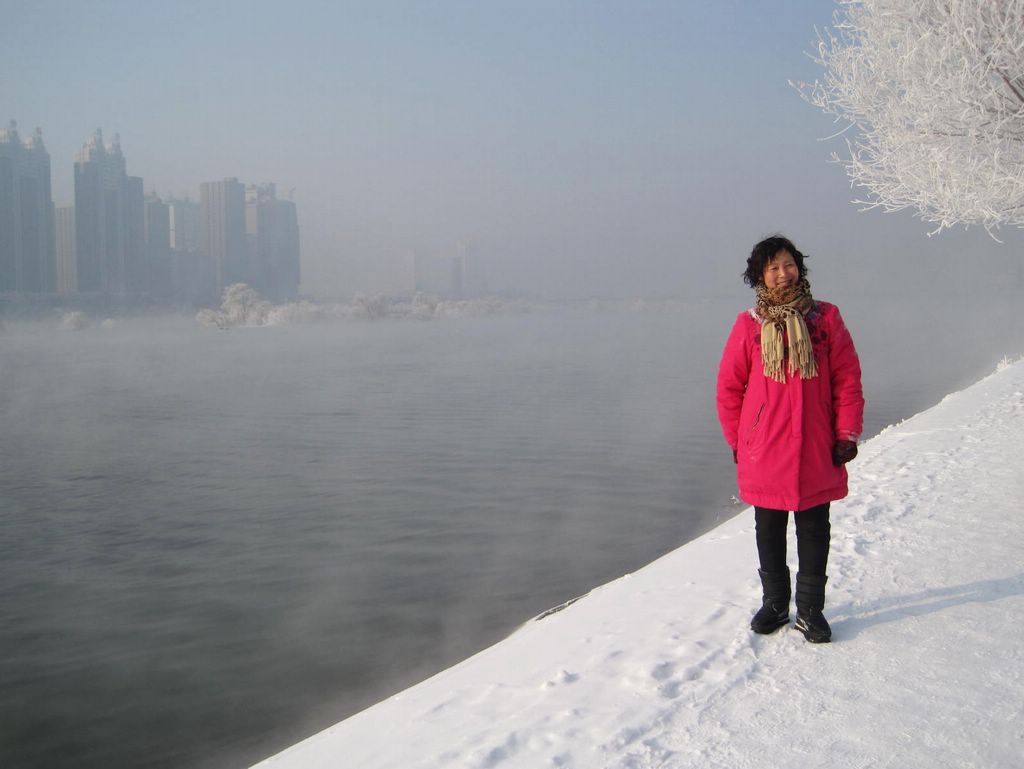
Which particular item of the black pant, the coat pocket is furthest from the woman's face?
the black pant

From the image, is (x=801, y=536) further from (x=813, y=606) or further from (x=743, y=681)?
(x=743, y=681)

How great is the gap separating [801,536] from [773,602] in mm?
347

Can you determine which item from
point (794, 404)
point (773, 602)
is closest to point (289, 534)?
point (773, 602)

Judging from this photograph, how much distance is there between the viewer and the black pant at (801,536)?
3.73 metres

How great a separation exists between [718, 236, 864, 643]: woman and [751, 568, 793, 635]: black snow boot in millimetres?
114

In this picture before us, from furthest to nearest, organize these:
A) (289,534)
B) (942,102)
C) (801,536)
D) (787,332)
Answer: (289,534) → (942,102) → (801,536) → (787,332)

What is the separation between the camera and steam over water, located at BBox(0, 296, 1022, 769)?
587cm

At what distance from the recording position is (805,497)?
11.9ft

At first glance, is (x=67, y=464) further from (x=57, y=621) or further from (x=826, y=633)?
(x=826, y=633)

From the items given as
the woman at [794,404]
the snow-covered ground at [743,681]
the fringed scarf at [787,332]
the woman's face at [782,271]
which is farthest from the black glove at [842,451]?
the snow-covered ground at [743,681]

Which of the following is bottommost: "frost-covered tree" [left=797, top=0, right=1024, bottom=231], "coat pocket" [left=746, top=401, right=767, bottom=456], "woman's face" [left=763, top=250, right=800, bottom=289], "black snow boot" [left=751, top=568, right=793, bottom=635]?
"black snow boot" [left=751, top=568, right=793, bottom=635]

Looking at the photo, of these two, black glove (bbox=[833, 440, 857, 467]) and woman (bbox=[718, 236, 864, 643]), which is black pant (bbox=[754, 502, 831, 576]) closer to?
woman (bbox=[718, 236, 864, 643])

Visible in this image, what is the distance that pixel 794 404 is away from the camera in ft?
11.9

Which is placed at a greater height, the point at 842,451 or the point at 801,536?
the point at 842,451
